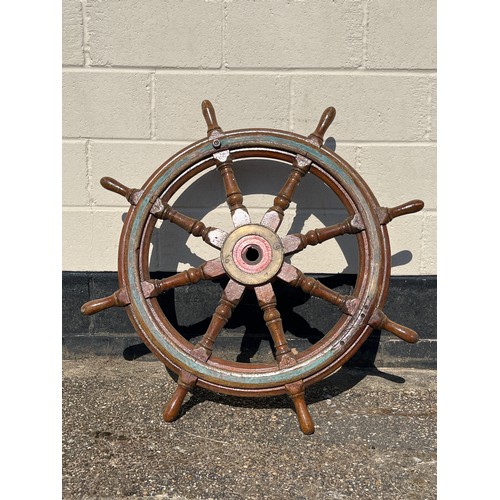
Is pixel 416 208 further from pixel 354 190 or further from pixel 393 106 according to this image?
pixel 393 106

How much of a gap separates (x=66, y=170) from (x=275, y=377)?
3.67 feet

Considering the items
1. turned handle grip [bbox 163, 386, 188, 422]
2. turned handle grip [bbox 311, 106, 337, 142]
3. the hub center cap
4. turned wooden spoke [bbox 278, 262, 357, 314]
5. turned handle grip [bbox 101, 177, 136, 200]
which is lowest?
turned handle grip [bbox 163, 386, 188, 422]

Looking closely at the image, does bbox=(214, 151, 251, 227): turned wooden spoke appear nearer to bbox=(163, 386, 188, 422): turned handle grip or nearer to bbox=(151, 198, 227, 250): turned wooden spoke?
bbox=(151, 198, 227, 250): turned wooden spoke

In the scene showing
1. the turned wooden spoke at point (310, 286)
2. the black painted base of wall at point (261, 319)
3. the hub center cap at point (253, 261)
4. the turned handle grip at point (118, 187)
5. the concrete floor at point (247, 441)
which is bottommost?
the concrete floor at point (247, 441)

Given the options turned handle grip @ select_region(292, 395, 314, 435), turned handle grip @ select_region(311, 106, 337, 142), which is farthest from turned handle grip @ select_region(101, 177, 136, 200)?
turned handle grip @ select_region(292, 395, 314, 435)

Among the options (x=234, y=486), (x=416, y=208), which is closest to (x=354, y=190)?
(x=416, y=208)

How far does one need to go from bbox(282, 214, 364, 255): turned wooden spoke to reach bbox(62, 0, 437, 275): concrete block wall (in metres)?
0.27

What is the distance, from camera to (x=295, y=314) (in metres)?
2.21

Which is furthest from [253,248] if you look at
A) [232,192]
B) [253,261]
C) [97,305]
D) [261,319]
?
[97,305]

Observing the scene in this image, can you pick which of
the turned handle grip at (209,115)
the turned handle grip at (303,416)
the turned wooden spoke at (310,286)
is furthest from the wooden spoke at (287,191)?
the turned handle grip at (303,416)

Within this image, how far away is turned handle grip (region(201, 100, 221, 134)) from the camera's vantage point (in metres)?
1.89

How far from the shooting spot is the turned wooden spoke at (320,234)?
185 cm

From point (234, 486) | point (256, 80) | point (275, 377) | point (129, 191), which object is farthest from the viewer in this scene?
point (256, 80)

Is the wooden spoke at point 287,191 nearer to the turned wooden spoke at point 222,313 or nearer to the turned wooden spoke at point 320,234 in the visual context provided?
the turned wooden spoke at point 320,234
